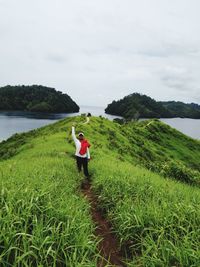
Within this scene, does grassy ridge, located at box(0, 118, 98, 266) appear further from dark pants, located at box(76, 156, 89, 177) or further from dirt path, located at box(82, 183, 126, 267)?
dark pants, located at box(76, 156, 89, 177)

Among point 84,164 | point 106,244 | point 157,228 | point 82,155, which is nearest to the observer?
point 157,228

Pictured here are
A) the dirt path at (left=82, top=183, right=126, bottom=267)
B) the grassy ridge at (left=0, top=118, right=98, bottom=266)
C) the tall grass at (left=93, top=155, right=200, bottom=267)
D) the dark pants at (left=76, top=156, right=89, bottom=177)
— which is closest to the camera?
the grassy ridge at (left=0, top=118, right=98, bottom=266)

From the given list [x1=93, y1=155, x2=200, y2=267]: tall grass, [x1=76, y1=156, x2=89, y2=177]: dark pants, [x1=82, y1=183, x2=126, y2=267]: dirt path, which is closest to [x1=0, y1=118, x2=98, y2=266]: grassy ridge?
[x1=82, y1=183, x2=126, y2=267]: dirt path

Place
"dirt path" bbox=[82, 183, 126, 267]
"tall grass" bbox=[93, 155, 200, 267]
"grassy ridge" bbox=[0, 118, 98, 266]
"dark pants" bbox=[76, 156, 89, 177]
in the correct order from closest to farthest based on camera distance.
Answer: "grassy ridge" bbox=[0, 118, 98, 266], "tall grass" bbox=[93, 155, 200, 267], "dirt path" bbox=[82, 183, 126, 267], "dark pants" bbox=[76, 156, 89, 177]

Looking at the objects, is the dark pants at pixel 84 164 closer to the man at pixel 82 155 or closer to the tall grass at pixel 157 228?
the man at pixel 82 155

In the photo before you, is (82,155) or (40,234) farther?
(82,155)

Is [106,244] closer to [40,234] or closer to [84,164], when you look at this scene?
[40,234]

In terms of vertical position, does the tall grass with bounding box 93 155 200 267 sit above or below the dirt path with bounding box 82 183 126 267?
above

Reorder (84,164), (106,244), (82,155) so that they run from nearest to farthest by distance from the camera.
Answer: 1. (106,244)
2. (84,164)
3. (82,155)

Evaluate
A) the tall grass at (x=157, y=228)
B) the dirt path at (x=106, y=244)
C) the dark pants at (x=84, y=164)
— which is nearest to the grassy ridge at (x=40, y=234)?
the dirt path at (x=106, y=244)

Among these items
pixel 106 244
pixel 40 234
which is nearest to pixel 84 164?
pixel 106 244

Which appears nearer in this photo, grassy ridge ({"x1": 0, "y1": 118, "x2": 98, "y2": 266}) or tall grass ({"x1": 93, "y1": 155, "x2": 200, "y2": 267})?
grassy ridge ({"x1": 0, "y1": 118, "x2": 98, "y2": 266})

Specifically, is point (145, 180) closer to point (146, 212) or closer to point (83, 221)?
point (146, 212)

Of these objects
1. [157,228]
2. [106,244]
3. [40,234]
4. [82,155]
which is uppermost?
[40,234]
